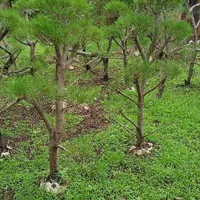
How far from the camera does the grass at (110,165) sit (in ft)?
10.9

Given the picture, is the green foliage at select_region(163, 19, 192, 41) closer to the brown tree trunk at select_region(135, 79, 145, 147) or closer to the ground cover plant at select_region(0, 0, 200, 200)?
the ground cover plant at select_region(0, 0, 200, 200)

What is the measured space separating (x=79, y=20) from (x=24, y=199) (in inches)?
75.8

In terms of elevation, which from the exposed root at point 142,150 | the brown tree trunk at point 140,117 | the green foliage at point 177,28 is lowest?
the exposed root at point 142,150

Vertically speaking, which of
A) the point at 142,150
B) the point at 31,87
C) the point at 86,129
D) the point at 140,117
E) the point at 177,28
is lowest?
the point at 86,129

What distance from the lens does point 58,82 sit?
121 inches

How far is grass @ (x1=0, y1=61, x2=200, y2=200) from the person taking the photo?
332 centimetres

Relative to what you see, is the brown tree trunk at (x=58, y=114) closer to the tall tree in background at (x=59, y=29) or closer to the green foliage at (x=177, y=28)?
the tall tree in background at (x=59, y=29)

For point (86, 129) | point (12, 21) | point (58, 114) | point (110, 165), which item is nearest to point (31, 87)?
point (58, 114)

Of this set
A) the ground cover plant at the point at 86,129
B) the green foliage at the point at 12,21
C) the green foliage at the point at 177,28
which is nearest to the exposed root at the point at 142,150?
the ground cover plant at the point at 86,129

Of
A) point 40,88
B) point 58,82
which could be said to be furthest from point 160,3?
point 40,88

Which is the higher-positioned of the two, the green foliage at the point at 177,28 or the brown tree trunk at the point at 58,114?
the green foliage at the point at 177,28

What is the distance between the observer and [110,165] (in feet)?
12.5

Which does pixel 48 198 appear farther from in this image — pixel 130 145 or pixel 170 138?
pixel 170 138

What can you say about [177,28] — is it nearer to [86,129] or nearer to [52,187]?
[86,129]
